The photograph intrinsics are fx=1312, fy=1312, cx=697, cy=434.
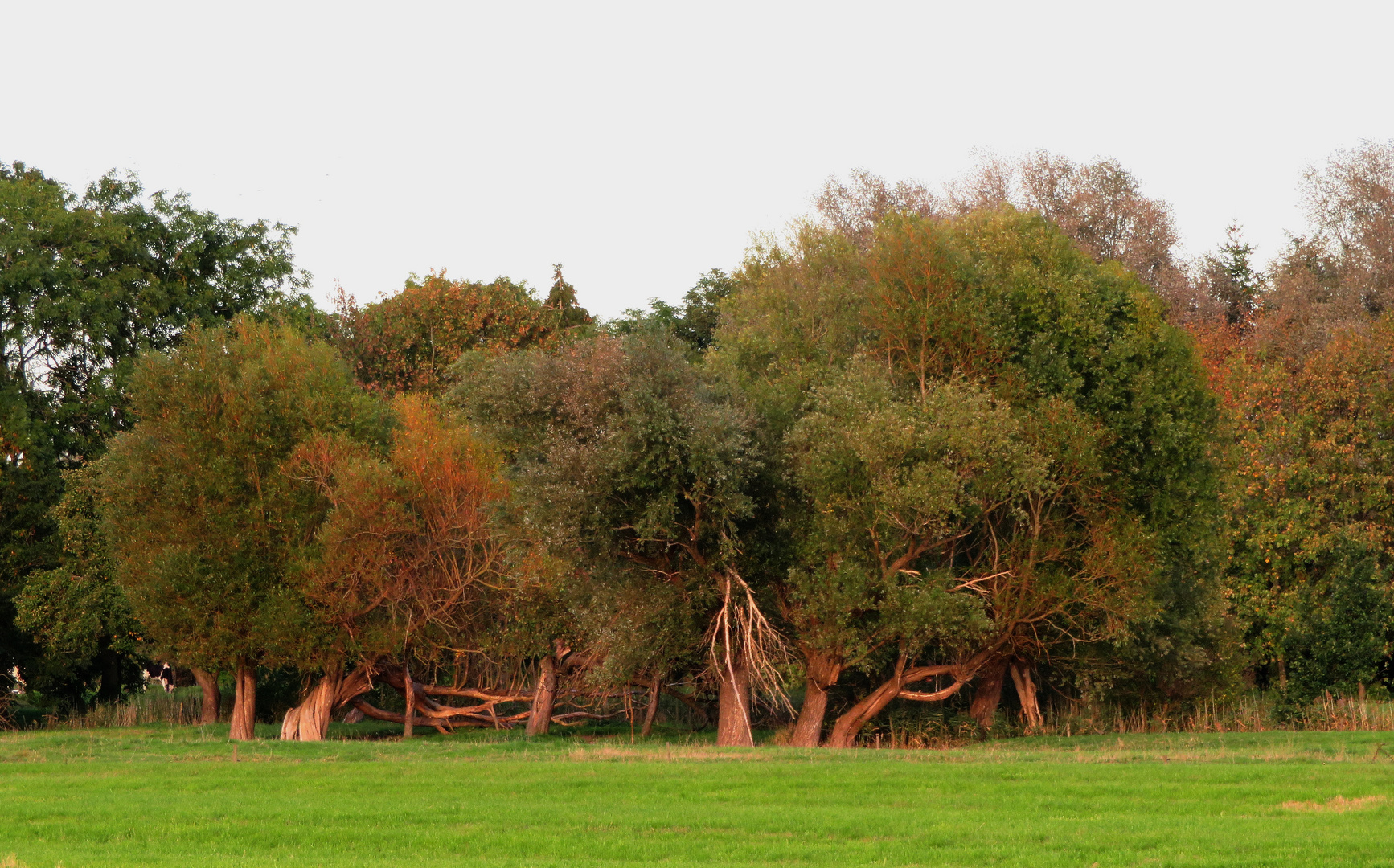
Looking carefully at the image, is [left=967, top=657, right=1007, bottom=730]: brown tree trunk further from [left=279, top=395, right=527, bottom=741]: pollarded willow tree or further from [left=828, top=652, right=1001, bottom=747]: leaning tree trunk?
[left=279, top=395, right=527, bottom=741]: pollarded willow tree

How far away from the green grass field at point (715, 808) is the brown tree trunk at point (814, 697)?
168 inches

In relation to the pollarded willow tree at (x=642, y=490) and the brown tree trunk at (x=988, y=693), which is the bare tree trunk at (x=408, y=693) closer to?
the pollarded willow tree at (x=642, y=490)

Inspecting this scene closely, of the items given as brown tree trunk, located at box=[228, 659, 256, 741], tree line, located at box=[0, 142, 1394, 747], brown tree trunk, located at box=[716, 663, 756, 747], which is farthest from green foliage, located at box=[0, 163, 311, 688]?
brown tree trunk, located at box=[716, 663, 756, 747]

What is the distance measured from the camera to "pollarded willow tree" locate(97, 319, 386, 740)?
3666cm

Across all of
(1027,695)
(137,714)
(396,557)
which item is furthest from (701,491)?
(137,714)

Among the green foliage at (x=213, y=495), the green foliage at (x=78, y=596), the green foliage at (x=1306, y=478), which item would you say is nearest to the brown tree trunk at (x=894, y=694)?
the green foliage at (x=213, y=495)

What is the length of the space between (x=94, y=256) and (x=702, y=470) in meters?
29.2

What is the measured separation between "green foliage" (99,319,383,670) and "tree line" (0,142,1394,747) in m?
0.11

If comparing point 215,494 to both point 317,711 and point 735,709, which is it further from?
point 735,709

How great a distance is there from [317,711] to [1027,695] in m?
20.8

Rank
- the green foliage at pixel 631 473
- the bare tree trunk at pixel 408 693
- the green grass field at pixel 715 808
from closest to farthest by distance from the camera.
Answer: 1. the green grass field at pixel 715 808
2. the green foliage at pixel 631 473
3. the bare tree trunk at pixel 408 693

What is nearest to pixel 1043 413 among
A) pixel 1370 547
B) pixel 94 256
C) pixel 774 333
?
pixel 774 333

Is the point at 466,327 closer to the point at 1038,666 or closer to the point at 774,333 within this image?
the point at 774,333

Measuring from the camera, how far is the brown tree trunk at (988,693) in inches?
1469
